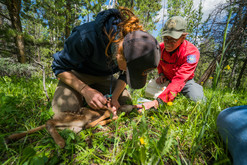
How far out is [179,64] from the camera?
8.87 ft

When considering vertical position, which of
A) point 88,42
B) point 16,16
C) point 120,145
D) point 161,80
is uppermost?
point 16,16

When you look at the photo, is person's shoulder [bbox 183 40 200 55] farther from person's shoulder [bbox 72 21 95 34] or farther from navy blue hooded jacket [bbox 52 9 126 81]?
person's shoulder [bbox 72 21 95 34]

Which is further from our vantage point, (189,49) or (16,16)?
(16,16)

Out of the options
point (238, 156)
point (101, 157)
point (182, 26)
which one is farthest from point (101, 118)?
point (182, 26)

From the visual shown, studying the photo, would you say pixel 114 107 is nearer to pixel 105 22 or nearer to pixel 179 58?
pixel 105 22

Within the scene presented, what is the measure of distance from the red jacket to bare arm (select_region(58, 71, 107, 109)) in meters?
1.08

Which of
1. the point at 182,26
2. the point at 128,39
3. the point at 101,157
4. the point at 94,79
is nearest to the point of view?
the point at 101,157

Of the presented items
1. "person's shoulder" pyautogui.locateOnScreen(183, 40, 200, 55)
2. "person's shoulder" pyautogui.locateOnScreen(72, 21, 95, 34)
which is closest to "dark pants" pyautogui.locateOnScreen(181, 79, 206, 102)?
"person's shoulder" pyautogui.locateOnScreen(183, 40, 200, 55)

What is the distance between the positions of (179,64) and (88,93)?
220cm

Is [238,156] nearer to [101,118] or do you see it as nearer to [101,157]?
[101,157]

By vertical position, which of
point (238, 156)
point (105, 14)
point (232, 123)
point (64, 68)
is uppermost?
point (105, 14)

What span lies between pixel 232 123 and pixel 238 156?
9.5 inches

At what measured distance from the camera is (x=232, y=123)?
881mm

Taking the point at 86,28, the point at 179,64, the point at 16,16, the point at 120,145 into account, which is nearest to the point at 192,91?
the point at 179,64
